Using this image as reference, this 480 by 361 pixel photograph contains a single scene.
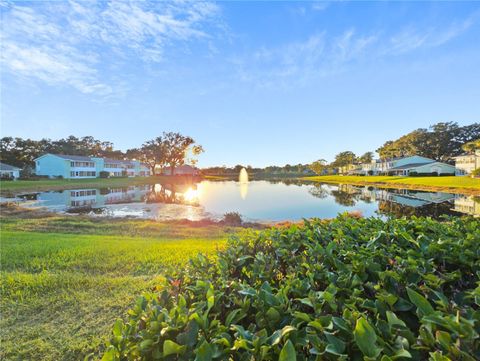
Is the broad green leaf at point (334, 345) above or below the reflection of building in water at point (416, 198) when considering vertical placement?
above

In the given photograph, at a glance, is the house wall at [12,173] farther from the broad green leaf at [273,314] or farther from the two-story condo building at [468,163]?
the two-story condo building at [468,163]

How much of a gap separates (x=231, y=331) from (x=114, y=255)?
5.65 meters

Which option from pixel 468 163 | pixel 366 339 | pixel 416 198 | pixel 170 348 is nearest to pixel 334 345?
pixel 366 339

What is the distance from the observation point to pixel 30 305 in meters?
3.71

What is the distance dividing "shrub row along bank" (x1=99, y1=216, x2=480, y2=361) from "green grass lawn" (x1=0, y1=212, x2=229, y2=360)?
52.2 inches

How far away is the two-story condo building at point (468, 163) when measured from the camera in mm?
47688

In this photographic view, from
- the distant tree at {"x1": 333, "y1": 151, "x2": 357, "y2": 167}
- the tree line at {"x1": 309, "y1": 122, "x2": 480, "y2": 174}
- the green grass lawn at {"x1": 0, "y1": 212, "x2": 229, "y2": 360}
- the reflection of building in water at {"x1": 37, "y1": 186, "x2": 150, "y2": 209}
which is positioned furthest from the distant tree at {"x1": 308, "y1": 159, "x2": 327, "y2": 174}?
the green grass lawn at {"x1": 0, "y1": 212, "x2": 229, "y2": 360}

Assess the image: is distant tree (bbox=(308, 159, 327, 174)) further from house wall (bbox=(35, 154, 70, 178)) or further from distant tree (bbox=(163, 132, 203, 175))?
house wall (bbox=(35, 154, 70, 178))

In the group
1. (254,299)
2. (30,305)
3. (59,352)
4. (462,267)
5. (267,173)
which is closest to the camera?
(254,299)

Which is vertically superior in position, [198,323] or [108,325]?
[198,323]

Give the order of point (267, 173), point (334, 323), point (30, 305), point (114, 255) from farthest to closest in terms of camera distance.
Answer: point (267, 173), point (114, 255), point (30, 305), point (334, 323)

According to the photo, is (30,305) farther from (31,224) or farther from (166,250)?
(31,224)

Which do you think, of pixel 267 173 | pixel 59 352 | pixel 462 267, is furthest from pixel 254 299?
pixel 267 173

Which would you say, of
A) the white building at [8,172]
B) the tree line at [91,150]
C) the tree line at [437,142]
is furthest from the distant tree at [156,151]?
the tree line at [437,142]
